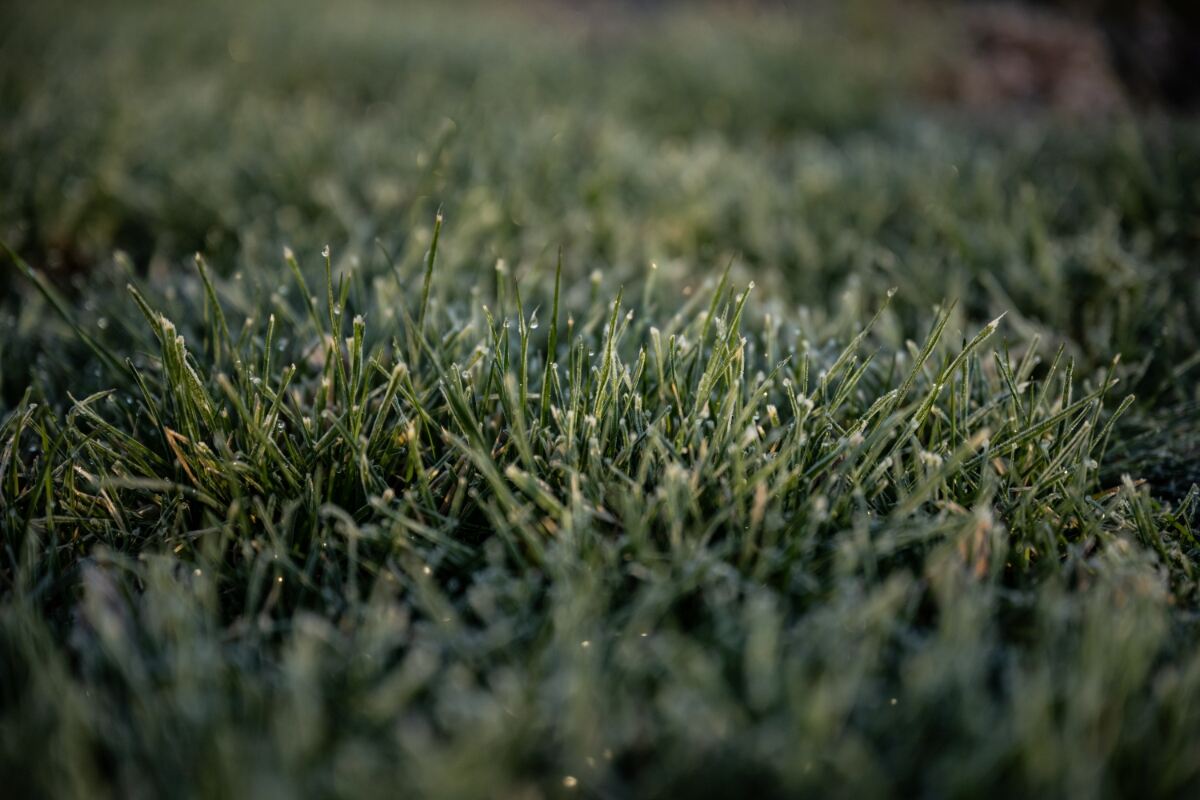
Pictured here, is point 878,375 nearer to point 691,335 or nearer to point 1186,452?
point 691,335

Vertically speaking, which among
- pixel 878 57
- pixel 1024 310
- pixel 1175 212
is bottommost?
pixel 1024 310

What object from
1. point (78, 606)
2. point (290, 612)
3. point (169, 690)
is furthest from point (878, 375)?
point (78, 606)

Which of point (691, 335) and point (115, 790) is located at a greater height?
point (691, 335)

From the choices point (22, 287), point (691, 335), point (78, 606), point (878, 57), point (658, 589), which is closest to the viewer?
point (658, 589)

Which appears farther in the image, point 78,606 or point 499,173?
point 499,173

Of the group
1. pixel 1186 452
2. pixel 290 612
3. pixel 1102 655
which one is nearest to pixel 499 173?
pixel 290 612

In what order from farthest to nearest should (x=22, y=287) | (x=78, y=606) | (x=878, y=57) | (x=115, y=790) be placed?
(x=878, y=57) → (x=22, y=287) → (x=78, y=606) → (x=115, y=790)
